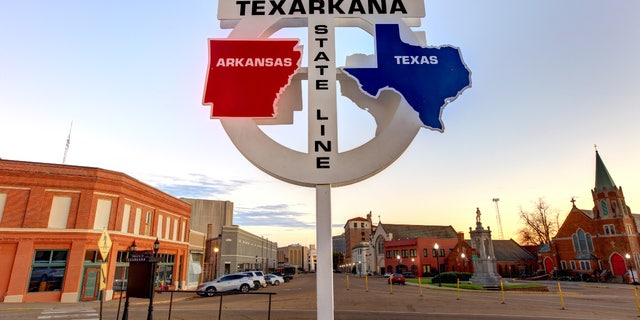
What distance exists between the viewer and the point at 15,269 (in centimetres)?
2111

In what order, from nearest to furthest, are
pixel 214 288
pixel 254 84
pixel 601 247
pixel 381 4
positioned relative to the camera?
pixel 254 84 → pixel 381 4 → pixel 214 288 → pixel 601 247

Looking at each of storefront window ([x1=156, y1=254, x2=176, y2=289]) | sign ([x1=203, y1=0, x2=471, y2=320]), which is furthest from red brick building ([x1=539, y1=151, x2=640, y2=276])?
sign ([x1=203, y1=0, x2=471, y2=320])

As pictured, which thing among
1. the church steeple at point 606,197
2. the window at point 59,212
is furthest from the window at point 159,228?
the church steeple at point 606,197

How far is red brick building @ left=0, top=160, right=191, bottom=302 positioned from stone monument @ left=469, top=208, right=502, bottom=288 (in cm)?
2935

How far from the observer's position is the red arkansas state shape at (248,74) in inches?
200

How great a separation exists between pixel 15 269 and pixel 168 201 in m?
12.7

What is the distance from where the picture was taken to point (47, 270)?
2205cm

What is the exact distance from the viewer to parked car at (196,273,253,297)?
2502cm

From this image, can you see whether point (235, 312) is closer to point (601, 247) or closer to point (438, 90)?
point (438, 90)

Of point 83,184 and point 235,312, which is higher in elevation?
point 83,184

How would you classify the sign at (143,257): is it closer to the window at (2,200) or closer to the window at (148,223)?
the window at (2,200)

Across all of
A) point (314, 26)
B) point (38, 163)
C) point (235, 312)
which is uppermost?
point (38, 163)

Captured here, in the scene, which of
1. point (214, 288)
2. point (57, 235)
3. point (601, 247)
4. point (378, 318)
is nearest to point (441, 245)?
point (601, 247)

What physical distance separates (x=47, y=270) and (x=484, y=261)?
34.5 m
